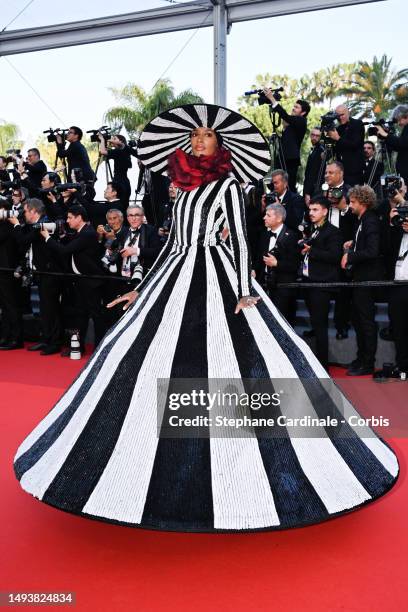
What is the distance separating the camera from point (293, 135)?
25.1ft

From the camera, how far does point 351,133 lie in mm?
7074

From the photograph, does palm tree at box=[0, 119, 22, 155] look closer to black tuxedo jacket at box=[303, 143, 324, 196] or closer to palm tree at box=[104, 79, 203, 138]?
palm tree at box=[104, 79, 203, 138]

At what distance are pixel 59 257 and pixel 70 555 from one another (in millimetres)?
4751

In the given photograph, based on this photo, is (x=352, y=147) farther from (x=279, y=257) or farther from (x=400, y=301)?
(x=400, y=301)

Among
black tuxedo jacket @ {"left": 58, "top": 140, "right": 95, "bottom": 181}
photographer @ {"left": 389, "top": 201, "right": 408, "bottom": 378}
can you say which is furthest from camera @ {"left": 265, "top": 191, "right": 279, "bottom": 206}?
black tuxedo jacket @ {"left": 58, "top": 140, "right": 95, "bottom": 181}

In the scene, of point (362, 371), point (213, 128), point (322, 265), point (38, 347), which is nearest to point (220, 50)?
point (322, 265)

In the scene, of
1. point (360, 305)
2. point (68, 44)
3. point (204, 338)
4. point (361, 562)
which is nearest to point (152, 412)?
point (204, 338)

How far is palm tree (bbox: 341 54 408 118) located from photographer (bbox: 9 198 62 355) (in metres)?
23.6

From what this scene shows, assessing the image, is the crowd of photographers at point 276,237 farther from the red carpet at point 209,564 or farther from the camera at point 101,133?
the red carpet at point 209,564

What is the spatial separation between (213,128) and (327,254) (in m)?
2.60

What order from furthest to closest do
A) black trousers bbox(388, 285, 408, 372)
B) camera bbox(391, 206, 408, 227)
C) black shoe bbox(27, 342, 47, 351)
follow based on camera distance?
black shoe bbox(27, 342, 47, 351)
black trousers bbox(388, 285, 408, 372)
camera bbox(391, 206, 408, 227)

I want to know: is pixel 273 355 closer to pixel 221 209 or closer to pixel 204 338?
pixel 204 338

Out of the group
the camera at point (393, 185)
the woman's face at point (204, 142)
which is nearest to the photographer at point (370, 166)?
the camera at point (393, 185)

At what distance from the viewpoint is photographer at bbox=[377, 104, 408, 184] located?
6654mm
